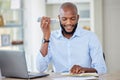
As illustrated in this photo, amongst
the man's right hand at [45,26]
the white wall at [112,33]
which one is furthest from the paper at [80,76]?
the white wall at [112,33]

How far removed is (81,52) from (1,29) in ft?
6.85

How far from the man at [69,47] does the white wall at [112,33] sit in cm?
159

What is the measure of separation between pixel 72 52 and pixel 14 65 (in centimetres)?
61

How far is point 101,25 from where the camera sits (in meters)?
3.93

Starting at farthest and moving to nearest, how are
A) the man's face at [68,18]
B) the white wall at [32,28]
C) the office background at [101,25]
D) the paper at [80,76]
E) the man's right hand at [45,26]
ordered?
1. the white wall at [32,28]
2. the office background at [101,25]
3. the man's face at [68,18]
4. the man's right hand at [45,26]
5. the paper at [80,76]

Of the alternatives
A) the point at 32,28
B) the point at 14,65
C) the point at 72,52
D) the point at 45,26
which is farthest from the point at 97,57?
the point at 32,28

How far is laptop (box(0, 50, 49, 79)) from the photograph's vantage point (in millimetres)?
1931

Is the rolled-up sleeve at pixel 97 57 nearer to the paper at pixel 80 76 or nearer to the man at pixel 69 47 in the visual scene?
the man at pixel 69 47

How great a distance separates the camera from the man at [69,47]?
91.9 inches

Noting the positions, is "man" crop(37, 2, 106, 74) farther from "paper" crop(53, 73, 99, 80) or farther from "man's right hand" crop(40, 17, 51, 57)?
"paper" crop(53, 73, 99, 80)

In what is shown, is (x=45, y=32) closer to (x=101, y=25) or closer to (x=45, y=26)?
(x=45, y=26)

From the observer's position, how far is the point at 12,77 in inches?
81.5

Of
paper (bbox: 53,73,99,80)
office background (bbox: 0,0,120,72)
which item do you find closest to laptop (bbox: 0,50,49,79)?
paper (bbox: 53,73,99,80)

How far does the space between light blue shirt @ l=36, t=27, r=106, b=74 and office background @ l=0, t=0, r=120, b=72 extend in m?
1.51
